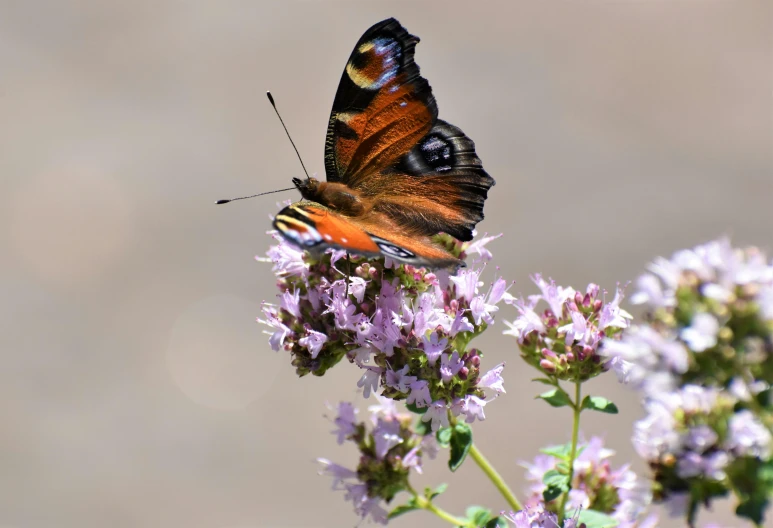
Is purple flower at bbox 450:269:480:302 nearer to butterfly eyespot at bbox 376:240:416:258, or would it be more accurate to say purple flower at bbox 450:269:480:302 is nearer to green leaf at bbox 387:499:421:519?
butterfly eyespot at bbox 376:240:416:258

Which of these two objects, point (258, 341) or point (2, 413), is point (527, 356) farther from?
point (2, 413)

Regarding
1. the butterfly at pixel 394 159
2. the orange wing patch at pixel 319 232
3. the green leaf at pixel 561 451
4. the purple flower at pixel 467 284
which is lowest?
the green leaf at pixel 561 451

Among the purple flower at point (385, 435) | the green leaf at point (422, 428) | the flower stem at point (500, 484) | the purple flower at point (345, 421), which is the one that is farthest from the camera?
the purple flower at point (345, 421)

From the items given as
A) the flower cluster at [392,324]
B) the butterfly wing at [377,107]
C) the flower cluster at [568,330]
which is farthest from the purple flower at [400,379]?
the butterfly wing at [377,107]

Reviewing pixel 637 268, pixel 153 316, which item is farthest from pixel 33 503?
pixel 637 268

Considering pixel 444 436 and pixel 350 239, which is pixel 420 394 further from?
pixel 350 239

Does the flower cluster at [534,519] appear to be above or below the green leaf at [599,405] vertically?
below

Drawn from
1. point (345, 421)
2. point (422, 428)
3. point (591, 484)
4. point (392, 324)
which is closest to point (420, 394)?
point (392, 324)

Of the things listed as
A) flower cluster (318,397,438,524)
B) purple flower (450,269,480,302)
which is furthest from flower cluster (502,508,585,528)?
purple flower (450,269,480,302)

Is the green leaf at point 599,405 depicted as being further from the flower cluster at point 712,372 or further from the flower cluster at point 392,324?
the flower cluster at point 712,372
